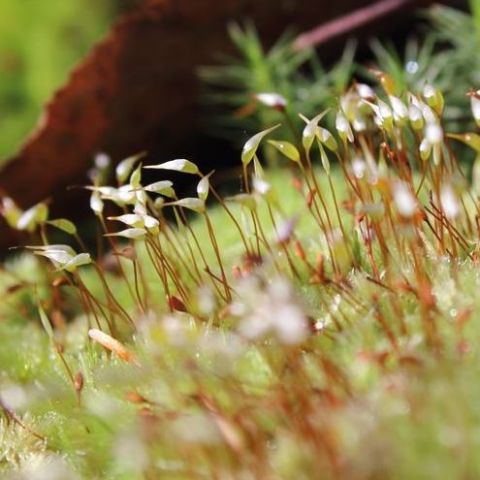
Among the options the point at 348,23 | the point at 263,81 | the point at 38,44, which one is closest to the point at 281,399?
the point at 263,81

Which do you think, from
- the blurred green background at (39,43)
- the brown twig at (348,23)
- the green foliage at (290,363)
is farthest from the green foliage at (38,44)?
the green foliage at (290,363)

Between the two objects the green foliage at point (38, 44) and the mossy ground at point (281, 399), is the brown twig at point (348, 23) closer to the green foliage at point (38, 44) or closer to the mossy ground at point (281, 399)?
the green foliage at point (38, 44)

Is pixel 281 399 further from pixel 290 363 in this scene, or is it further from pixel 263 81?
pixel 263 81

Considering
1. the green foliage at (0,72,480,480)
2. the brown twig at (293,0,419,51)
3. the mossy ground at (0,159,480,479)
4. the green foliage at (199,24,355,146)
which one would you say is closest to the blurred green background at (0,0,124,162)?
the green foliage at (199,24,355,146)

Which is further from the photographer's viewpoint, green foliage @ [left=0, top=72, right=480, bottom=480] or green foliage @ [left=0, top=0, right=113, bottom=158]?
green foliage @ [left=0, top=0, right=113, bottom=158]

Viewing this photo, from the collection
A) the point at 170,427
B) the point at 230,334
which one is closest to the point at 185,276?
the point at 230,334

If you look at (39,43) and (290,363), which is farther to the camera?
(39,43)

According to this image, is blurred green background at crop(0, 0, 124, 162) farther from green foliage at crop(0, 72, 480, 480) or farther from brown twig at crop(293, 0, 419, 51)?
green foliage at crop(0, 72, 480, 480)

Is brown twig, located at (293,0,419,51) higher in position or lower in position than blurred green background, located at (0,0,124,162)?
lower

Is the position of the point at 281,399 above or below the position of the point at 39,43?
below
